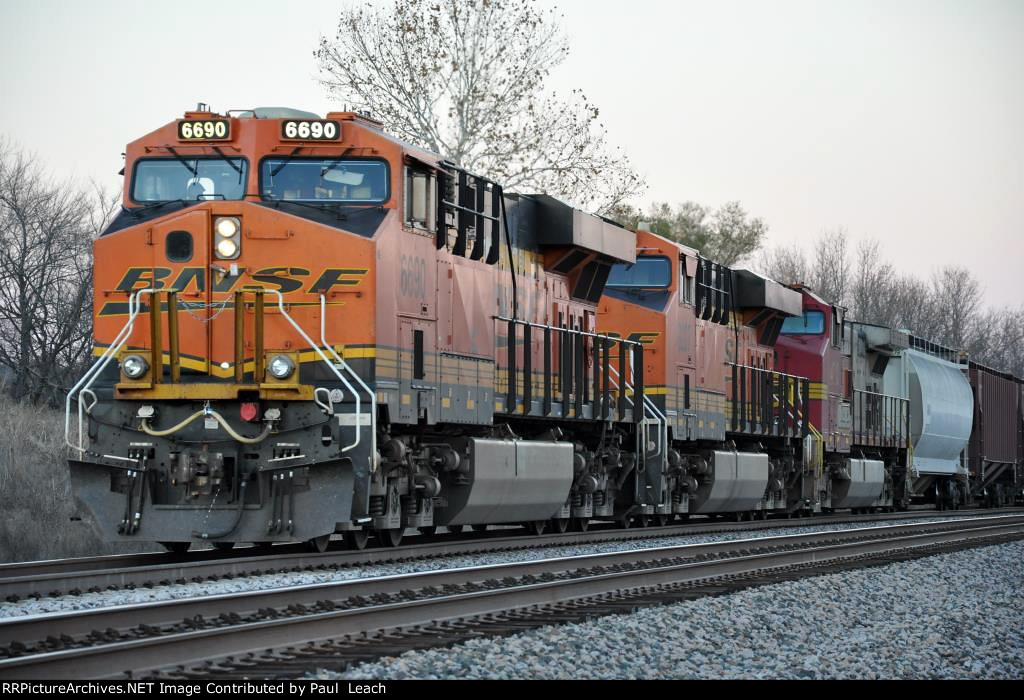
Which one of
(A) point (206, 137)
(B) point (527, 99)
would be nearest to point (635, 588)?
(A) point (206, 137)

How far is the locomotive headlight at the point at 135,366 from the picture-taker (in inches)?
468

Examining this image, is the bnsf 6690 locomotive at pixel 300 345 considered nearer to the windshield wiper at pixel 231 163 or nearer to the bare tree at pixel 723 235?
the windshield wiper at pixel 231 163

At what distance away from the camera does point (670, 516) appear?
874 inches

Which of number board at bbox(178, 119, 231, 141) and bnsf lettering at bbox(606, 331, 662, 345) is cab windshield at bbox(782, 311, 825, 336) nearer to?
bnsf lettering at bbox(606, 331, 662, 345)

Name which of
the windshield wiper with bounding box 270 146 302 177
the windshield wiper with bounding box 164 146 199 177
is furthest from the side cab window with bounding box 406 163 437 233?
the windshield wiper with bounding box 164 146 199 177

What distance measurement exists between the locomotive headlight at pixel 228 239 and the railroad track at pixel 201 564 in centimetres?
277

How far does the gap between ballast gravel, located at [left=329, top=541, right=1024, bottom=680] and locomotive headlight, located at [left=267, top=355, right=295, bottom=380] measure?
4.21m

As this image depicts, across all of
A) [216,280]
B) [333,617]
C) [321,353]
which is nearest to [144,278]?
[216,280]

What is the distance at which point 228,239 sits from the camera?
482 inches

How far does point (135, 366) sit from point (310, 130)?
106 inches

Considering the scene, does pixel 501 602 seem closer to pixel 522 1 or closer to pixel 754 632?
pixel 754 632

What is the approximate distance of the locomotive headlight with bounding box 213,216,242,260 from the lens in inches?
482

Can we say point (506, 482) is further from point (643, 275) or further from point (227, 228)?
point (643, 275)

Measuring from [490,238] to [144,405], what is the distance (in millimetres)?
4558
